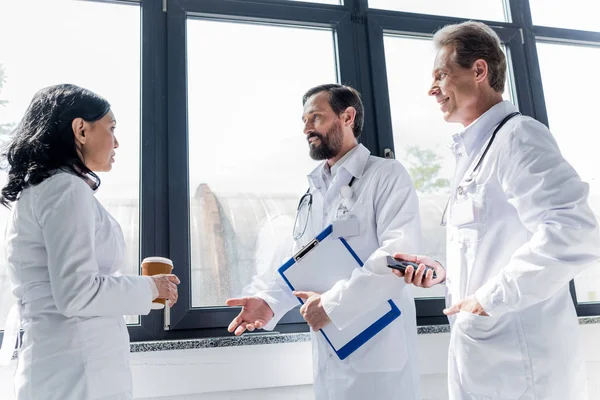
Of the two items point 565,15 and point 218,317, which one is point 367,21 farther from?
point 218,317

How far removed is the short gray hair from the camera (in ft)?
5.14

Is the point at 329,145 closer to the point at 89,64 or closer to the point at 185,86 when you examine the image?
the point at 185,86

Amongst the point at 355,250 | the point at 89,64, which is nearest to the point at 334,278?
the point at 355,250

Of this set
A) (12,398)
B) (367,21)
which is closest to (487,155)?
(367,21)

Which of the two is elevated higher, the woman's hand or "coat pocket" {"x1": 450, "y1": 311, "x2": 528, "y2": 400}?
the woman's hand

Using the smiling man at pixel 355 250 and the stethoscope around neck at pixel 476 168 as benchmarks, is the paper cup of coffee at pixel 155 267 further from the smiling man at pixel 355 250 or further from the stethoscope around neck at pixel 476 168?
the stethoscope around neck at pixel 476 168

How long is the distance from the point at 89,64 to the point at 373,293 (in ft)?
5.23

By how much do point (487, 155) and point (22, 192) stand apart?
128 centimetres

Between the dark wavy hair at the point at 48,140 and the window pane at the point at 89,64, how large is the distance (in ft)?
2.18

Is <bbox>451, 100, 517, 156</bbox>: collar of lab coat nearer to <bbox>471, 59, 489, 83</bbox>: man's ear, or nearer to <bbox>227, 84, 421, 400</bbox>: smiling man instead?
<bbox>471, 59, 489, 83</bbox>: man's ear

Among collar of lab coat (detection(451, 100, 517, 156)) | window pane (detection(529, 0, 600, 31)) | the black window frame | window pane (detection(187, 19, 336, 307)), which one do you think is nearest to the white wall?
the black window frame

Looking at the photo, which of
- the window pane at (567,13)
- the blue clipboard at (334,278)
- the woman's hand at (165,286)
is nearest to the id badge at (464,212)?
the blue clipboard at (334,278)

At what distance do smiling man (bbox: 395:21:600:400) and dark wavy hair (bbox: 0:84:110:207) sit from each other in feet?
3.25

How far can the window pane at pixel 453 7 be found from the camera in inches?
107
